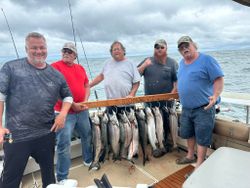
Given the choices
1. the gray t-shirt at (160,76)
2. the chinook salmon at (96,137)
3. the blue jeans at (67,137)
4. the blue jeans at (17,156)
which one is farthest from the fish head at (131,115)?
the blue jeans at (17,156)

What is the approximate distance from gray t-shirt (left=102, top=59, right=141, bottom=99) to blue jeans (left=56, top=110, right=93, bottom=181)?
53cm

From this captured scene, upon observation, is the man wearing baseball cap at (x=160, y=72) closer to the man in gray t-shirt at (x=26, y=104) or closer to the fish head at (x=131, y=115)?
the fish head at (x=131, y=115)

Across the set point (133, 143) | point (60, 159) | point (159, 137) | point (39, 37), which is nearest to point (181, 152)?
point (159, 137)

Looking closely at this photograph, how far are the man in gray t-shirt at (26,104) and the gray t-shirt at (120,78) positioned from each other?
1175 mm

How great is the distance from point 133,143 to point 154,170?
503 millimetres

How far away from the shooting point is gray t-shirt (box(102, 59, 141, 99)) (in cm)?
320

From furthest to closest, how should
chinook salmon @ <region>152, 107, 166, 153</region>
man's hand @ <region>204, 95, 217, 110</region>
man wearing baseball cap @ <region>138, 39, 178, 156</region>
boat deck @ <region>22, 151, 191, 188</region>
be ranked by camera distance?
man wearing baseball cap @ <region>138, 39, 178, 156</region> < chinook salmon @ <region>152, 107, 166, 153</region> < boat deck @ <region>22, 151, 191, 188</region> < man's hand @ <region>204, 95, 217, 110</region>

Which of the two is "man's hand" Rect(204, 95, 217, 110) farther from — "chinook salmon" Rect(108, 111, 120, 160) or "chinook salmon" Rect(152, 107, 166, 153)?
"chinook salmon" Rect(108, 111, 120, 160)

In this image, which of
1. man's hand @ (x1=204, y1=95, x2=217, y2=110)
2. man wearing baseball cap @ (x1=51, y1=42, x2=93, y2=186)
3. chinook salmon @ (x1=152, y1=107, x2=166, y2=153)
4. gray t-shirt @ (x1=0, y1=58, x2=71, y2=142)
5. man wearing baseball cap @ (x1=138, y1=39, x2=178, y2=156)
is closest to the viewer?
gray t-shirt @ (x1=0, y1=58, x2=71, y2=142)

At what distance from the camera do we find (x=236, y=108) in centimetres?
638

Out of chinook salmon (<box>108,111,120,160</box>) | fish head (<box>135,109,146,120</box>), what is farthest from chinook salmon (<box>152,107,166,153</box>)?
chinook salmon (<box>108,111,120,160</box>)

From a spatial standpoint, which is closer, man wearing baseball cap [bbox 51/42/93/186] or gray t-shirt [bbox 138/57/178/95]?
man wearing baseball cap [bbox 51/42/93/186]

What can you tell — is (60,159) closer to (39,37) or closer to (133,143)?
(133,143)

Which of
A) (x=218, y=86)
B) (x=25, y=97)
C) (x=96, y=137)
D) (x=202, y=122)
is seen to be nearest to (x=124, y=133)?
(x=96, y=137)
